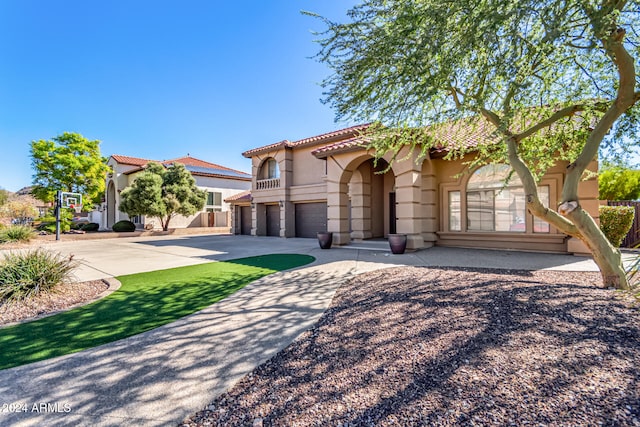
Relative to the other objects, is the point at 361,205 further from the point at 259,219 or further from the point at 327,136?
the point at 259,219

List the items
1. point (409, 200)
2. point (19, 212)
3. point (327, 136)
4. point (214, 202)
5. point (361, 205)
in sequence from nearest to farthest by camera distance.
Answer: point (409, 200)
point (361, 205)
point (327, 136)
point (19, 212)
point (214, 202)

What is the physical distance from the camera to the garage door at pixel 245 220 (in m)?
23.9

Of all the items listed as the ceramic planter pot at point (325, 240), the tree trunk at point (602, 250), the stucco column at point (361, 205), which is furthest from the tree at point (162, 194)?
the tree trunk at point (602, 250)

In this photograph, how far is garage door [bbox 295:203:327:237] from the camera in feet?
60.4

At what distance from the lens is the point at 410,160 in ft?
36.0

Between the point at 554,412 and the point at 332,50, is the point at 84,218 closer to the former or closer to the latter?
the point at 332,50

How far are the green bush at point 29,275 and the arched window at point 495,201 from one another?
43.5 feet

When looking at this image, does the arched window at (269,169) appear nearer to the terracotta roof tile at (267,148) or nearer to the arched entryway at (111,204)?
the terracotta roof tile at (267,148)

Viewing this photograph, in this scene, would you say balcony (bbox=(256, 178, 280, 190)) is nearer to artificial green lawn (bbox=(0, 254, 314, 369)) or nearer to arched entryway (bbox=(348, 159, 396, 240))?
arched entryway (bbox=(348, 159, 396, 240))

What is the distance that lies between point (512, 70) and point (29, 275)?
9781mm

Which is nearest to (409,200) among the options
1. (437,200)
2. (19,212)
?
(437,200)

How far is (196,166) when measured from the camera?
103 ft

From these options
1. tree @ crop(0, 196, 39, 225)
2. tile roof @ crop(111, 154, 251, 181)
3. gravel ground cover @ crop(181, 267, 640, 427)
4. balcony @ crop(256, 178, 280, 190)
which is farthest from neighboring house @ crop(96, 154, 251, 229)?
gravel ground cover @ crop(181, 267, 640, 427)

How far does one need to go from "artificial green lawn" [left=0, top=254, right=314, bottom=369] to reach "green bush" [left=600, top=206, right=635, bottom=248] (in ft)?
39.8
